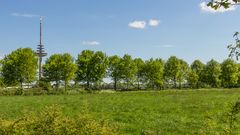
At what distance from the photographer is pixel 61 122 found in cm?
924

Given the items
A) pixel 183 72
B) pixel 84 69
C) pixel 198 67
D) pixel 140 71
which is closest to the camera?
pixel 84 69

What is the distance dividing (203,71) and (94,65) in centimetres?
3596

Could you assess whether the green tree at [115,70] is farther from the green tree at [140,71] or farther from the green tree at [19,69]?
the green tree at [19,69]

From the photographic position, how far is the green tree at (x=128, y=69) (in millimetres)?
95500

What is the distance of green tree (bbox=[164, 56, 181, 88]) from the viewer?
104 meters

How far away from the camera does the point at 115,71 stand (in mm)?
96375

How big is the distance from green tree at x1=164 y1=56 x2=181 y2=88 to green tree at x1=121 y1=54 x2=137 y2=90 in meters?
10.3

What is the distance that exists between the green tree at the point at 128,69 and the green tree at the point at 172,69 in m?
10.3

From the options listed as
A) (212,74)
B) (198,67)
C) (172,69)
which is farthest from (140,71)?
(198,67)

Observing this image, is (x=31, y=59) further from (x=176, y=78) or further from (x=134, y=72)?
(x=176, y=78)

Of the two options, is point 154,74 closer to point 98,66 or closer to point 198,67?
point 98,66

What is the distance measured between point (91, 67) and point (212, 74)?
34.5 meters

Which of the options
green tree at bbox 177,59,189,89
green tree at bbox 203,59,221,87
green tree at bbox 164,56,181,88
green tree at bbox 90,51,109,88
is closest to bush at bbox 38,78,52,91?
green tree at bbox 90,51,109,88

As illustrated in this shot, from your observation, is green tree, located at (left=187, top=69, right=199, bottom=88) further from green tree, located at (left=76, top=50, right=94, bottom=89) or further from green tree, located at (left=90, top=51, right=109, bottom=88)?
green tree, located at (left=76, top=50, right=94, bottom=89)
